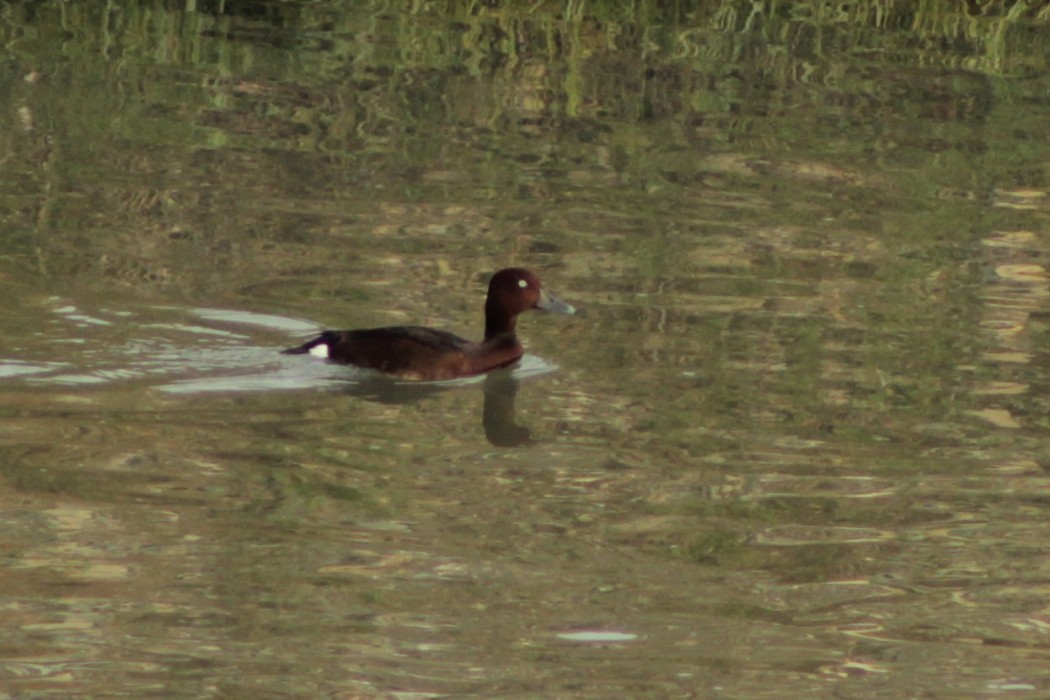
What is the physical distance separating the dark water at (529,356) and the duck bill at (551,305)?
0.50 ft

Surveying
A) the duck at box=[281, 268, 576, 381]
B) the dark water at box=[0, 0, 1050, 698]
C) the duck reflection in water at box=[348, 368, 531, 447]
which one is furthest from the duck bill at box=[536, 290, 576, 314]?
the duck reflection in water at box=[348, 368, 531, 447]

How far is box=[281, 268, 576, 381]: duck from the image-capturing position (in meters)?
8.78

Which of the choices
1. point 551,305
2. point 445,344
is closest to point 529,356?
point 551,305

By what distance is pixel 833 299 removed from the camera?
10273 mm

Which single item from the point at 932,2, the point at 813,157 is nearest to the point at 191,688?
the point at 813,157

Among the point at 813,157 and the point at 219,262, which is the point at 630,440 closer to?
the point at 219,262

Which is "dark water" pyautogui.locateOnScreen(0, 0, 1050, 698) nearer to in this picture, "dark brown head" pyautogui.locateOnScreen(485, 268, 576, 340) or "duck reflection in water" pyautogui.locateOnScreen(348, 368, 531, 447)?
"duck reflection in water" pyautogui.locateOnScreen(348, 368, 531, 447)

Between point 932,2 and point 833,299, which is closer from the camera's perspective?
point 833,299

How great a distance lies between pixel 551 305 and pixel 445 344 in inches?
29.8

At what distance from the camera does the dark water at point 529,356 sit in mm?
5840

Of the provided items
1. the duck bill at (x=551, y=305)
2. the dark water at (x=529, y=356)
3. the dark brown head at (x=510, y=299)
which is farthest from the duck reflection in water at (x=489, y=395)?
the duck bill at (x=551, y=305)

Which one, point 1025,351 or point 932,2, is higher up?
point 932,2

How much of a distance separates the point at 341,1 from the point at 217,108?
11.3ft

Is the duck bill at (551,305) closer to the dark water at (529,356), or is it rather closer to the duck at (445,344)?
the duck at (445,344)
